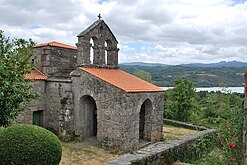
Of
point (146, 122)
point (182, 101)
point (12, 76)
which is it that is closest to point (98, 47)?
point (146, 122)

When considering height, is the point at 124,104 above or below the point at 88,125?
above

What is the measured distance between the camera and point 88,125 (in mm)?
15344

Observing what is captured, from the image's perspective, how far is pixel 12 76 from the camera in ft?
28.3

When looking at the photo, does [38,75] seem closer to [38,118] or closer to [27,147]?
[38,118]

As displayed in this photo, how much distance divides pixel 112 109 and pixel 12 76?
5658 millimetres

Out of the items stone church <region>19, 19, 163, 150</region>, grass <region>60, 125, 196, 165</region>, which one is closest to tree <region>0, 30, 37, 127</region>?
grass <region>60, 125, 196, 165</region>

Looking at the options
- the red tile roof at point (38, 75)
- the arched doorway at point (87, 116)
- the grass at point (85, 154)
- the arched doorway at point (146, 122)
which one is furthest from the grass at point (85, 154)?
the red tile roof at point (38, 75)

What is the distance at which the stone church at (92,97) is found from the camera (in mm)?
12984

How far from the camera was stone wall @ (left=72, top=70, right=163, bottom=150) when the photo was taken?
1272 cm

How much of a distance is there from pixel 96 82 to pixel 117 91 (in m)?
1.47

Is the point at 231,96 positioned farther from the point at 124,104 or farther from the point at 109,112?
the point at 109,112

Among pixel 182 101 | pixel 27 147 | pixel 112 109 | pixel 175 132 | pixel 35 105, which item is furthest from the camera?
pixel 182 101

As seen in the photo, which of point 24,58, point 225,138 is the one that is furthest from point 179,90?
point 225,138

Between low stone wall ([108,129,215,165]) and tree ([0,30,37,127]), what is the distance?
398 centimetres
